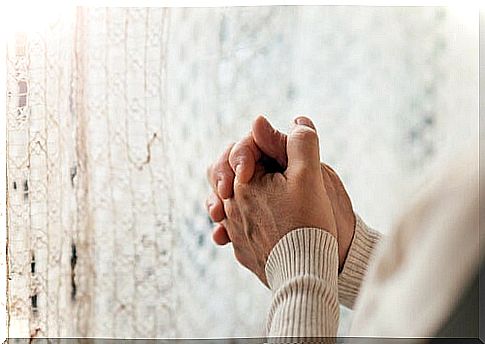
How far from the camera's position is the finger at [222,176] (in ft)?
5.61

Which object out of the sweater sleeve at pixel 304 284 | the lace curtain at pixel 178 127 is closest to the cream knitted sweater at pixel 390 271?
the sweater sleeve at pixel 304 284

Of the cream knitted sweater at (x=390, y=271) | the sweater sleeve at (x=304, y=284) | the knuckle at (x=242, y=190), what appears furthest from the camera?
the knuckle at (x=242, y=190)

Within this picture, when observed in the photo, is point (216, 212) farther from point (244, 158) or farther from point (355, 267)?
point (355, 267)

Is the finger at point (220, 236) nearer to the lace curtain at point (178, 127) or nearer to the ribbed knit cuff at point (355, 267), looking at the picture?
the lace curtain at point (178, 127)

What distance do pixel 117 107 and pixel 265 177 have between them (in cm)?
39

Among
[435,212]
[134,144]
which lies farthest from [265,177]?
[435,212]

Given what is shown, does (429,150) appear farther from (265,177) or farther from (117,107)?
(117,107)

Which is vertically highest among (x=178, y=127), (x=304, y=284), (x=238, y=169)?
(x=178, y=127)

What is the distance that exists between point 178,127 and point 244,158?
0.18 m

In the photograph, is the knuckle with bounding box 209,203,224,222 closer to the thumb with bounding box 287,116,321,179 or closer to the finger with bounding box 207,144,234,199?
the finger with bounding box 207,144,234,199

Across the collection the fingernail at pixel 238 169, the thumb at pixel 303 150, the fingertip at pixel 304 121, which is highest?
the fingertip at pixel 304 121

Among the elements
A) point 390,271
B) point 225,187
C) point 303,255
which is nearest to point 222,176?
point 225,187

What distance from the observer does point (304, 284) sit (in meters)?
1.61

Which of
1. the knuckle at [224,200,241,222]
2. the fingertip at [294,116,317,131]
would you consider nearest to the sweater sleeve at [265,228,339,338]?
the knuckle at [224,200,241,222]
